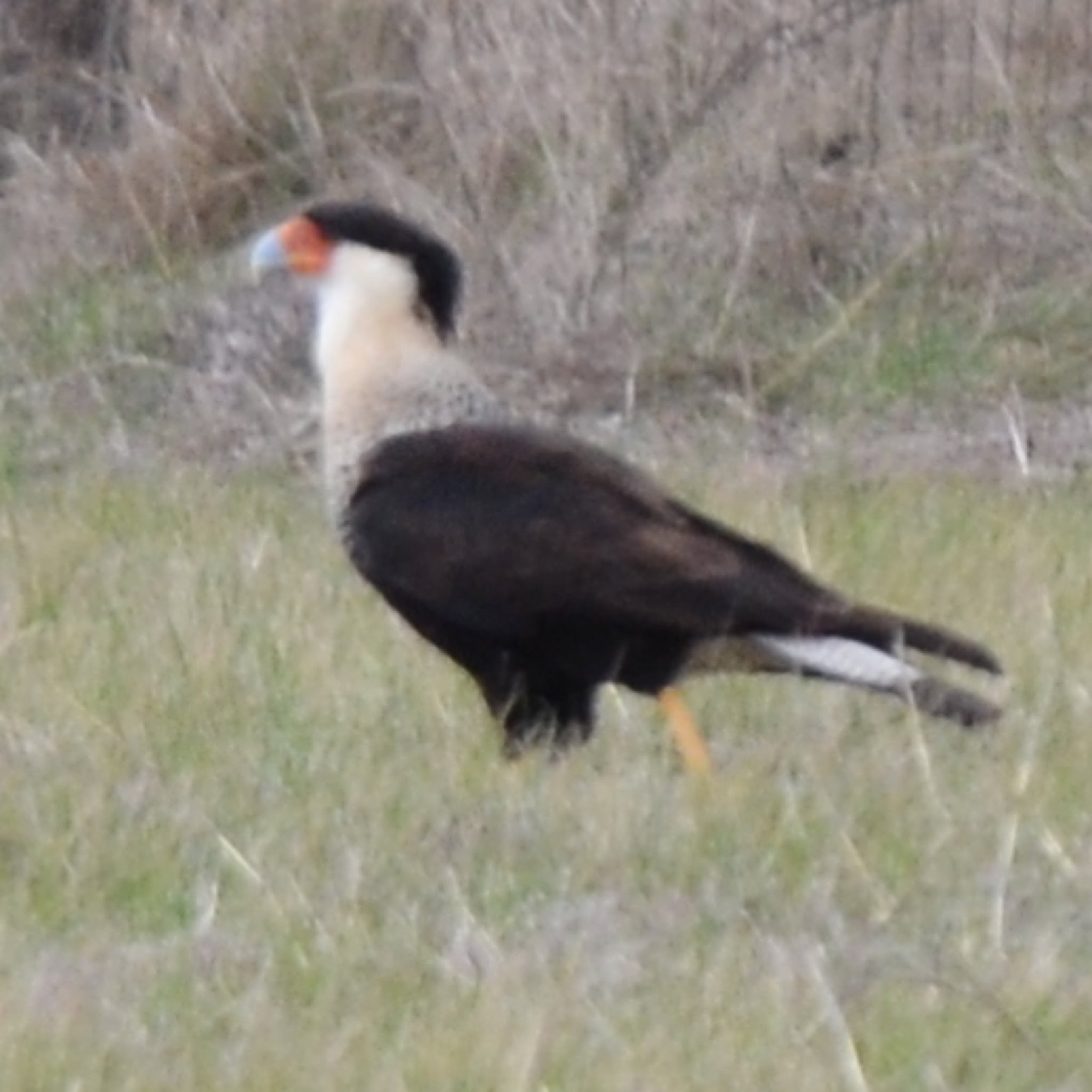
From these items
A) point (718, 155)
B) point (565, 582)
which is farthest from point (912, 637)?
point (718, 155)

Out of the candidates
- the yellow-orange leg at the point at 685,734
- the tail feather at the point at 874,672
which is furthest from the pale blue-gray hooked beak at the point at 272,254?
the tail feather at the point at 874,672

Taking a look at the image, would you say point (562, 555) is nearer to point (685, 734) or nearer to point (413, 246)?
point (685, 734)

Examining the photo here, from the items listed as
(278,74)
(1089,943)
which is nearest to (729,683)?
(1089,943)

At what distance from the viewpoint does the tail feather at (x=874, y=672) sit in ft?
14.8

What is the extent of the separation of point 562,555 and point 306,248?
102 centimetres

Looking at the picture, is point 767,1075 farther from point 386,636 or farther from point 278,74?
point 278,74

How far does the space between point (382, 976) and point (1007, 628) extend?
2.09 m

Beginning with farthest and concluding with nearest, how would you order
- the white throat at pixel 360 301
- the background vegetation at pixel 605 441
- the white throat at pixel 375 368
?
the white throat at pixel 360 301, the white throat at pixel 375 368, the background vegetation at pixel 605 441

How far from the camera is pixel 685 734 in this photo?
4.77 metres

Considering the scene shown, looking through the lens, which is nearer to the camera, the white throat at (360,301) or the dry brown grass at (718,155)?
the white throat at (360,301)

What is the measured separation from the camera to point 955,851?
4160mm

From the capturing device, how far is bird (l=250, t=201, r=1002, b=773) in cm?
462

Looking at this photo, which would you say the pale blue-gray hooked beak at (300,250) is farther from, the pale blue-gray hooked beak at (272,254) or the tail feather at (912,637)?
the tail feather at (912,637)

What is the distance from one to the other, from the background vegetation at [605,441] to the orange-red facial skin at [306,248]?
2.03 feet
